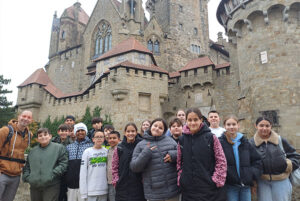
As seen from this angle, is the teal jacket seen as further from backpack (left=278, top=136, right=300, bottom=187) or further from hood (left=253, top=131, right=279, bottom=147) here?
backpack (left=278, top=136, right=300, bottom=187)

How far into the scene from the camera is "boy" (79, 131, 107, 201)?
4191mm

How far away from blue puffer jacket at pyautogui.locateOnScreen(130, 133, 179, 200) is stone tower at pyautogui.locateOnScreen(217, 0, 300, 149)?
9.80 m

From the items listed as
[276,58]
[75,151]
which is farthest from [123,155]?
[276,58]

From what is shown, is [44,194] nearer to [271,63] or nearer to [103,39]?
[271,63]

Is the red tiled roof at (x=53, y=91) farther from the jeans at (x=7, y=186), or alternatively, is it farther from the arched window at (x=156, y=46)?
the jeans at (x=7, y=186)

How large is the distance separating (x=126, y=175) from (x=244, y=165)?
1.88 metres

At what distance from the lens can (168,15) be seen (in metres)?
26.9

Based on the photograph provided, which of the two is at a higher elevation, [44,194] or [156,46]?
[156,46]

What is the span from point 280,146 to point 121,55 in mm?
16040

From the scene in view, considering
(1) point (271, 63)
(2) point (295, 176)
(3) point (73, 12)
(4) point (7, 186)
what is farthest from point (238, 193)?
(3) point (73, 12)

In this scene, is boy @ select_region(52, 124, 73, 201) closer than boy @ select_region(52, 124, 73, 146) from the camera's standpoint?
Yes

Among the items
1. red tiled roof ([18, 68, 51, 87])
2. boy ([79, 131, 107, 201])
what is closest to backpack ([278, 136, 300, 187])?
boy ([79, 131, 107, 201])

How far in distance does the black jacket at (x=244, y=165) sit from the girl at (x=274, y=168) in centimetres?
31

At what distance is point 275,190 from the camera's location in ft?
12.3
